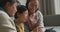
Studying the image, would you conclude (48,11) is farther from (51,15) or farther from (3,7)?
(3,7)

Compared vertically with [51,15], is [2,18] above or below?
above

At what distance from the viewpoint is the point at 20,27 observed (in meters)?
1.92

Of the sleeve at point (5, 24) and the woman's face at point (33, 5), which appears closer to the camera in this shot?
the sleeve at point (5, 24)

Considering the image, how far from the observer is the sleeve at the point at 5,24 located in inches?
48.4

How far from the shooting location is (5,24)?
4.06ft

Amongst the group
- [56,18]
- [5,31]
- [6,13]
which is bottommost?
[56,18]

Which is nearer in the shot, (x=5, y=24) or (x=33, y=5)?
(x=5, y=24)

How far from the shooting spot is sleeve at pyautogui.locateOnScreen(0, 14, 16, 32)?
4.03ft

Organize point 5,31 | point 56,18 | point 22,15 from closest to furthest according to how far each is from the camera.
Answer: point 5,31
point 22,15
point 56,18

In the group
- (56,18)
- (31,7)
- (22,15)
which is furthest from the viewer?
(56,18)

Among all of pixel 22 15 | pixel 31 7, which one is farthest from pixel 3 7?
pixel 31 7

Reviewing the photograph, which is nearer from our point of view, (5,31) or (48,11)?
(5,31)

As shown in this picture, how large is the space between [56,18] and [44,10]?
A: 0.38 metres

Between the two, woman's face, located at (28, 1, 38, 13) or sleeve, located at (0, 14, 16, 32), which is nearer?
sleeve, located at (0, 14, 16, 32)
